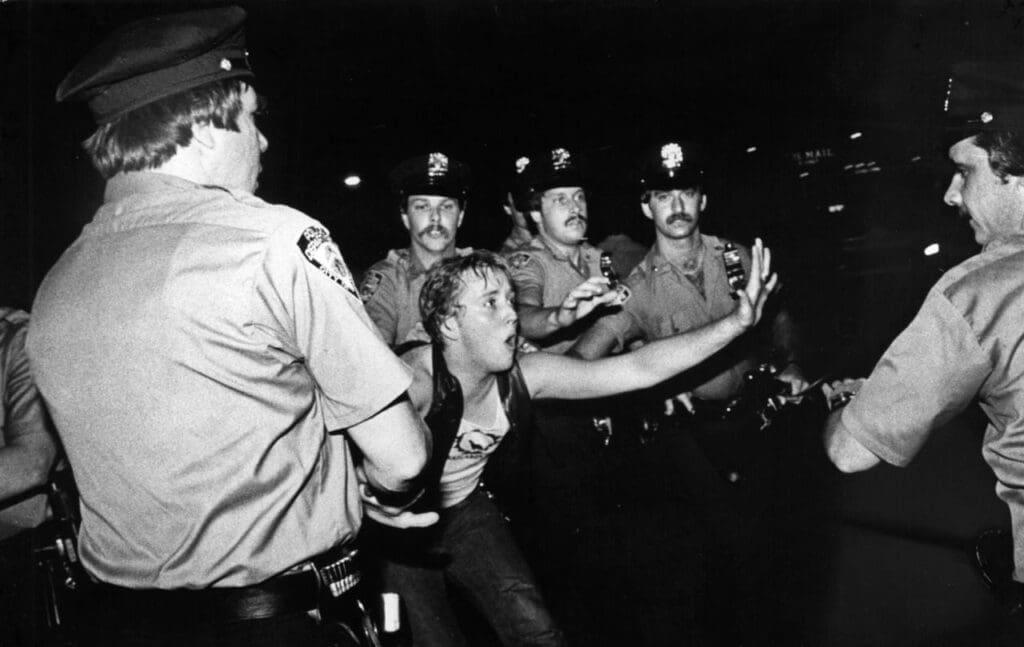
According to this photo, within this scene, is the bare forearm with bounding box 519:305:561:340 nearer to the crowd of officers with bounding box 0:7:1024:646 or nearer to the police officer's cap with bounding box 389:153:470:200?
the crowd of officers with bounding box 0:7:1024:646

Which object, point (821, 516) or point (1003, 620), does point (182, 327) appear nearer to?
point (1003, 620)

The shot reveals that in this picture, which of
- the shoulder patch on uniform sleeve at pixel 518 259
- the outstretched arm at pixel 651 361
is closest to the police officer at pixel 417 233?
the shoulder patch on uniform sleeve at pixel 518 259

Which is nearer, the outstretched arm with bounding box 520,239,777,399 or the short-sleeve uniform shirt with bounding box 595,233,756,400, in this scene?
the outstretched arm with bounding box 520,239,777,399

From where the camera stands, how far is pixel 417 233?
462 cm

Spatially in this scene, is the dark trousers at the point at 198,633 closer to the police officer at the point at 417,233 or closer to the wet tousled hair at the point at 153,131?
the wet tousled hair at the point at 153,131

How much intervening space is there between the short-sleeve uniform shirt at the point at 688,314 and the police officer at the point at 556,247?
28cm

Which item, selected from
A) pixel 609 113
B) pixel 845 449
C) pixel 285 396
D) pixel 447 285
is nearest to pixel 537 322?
pixel 447 285

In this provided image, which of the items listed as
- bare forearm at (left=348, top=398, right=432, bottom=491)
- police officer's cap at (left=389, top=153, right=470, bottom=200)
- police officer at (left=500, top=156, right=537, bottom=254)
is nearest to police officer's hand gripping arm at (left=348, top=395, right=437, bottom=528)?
bare forearm at (left=348, top=398, right=432, bottom=491)

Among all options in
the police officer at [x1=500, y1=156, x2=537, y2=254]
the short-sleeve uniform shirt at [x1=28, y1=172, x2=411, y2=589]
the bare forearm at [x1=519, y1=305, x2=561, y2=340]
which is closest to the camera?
the short-sleeve uniform shirt at [x1=28, y1=172, x2=411, y2=589]

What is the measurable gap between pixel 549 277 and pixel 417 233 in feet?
2.95

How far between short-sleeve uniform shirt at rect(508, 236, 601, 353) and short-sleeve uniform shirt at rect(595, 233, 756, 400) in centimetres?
29

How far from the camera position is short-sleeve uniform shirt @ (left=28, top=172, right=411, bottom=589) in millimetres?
1186

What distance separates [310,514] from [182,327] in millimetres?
416

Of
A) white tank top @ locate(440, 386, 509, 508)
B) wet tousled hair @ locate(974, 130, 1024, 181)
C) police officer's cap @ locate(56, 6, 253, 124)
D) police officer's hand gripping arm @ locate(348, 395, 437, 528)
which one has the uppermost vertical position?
police officer's cap @ locate(56, 6, 253, 124)
